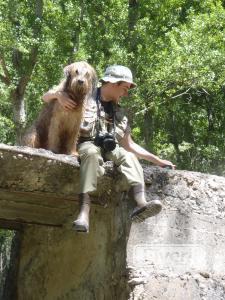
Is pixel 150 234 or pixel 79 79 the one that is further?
pixel 150 234

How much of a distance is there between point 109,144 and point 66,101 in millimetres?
513

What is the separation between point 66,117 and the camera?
510 centimetres

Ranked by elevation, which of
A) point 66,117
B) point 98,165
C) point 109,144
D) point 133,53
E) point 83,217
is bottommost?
point 83,217

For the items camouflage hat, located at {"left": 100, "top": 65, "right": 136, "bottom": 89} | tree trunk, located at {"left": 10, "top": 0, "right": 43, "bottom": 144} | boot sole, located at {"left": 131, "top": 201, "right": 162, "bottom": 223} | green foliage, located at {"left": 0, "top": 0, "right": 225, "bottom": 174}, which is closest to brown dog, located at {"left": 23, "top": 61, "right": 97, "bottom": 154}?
camouflage hat, located at {"left": 100, "top": 65, "right": 136, "bottom": 89}

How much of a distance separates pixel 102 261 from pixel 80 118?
1340 millimetres

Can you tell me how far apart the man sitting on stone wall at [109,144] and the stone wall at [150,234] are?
0.23 meters

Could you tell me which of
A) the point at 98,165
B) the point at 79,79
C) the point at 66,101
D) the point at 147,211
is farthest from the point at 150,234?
the point at 79,79

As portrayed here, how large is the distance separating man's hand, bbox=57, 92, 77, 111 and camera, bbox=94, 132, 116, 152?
34 centimetres

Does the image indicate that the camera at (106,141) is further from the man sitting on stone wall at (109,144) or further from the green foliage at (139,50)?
the green foliage at (139,50)

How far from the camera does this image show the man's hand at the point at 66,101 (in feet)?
16.2

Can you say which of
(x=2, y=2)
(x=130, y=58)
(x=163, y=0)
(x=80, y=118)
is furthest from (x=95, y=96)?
(x=163, y=0)

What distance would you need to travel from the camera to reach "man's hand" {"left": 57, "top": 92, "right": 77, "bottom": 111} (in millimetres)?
4938

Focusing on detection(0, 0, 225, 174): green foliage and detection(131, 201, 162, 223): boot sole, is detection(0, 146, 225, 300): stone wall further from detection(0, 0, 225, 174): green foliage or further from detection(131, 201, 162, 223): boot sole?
detection(0, 0, 225, 174): green foliage

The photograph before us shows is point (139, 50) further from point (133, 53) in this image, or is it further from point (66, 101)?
point (66, 101)
